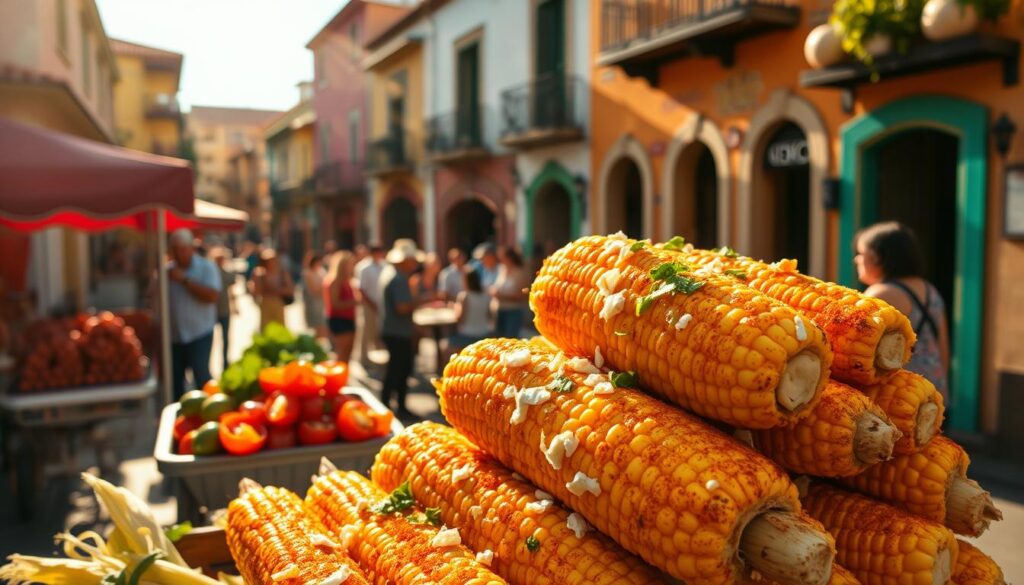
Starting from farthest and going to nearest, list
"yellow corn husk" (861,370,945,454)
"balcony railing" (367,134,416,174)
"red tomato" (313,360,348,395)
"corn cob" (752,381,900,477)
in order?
1. "balcony railing" (367,134,416,174)
2. "red tomato" (313,360,348,395)
3. "yellow corn husk" (861,370,945,454)
4. "corn cob" (752,381,900,477)

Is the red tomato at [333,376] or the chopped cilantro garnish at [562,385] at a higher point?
the chopped cilantro garnish at [562,385]

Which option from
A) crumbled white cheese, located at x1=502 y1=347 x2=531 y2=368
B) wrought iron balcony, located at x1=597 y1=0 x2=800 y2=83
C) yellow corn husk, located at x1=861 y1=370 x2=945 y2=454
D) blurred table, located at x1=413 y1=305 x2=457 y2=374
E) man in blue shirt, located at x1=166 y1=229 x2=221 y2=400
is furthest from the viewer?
blurred table, located at x1=413 y1=305 x2=457 y2=374

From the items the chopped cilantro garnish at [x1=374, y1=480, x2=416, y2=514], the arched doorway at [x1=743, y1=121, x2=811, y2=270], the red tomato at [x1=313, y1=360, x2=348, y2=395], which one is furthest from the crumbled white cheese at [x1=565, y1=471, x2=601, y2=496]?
the arched doorway at [x1=743, y1=121, x2=811, y2=270]

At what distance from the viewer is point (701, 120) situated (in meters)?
11.2

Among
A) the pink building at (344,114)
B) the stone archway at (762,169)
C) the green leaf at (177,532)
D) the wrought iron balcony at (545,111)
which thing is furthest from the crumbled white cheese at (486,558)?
the pink building at (344,114)

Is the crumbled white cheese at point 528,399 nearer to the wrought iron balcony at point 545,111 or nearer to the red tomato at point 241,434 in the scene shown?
the red tomato at point 241,434

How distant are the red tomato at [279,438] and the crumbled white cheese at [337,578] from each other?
1.95 m

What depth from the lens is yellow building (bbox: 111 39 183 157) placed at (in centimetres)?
3828

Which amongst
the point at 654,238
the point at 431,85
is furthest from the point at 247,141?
the point at 654,238

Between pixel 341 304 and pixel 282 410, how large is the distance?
635cm

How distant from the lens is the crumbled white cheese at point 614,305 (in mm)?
1700

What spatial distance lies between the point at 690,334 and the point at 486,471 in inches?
25.8

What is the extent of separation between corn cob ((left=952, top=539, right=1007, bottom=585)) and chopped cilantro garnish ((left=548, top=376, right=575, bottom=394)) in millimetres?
906

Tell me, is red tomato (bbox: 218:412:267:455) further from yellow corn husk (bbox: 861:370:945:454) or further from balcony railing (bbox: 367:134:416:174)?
balcony railing (bbox: 367:134:416:174)
